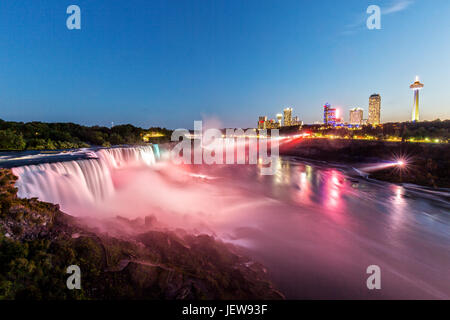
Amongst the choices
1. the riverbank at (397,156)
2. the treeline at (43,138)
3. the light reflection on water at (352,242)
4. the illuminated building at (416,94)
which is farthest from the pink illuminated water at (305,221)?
the illuminated building at (416,94)

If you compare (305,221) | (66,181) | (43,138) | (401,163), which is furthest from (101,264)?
(401,163)

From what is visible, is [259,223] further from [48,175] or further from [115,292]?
[48,175]

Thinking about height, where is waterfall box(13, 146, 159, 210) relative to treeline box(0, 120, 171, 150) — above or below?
below

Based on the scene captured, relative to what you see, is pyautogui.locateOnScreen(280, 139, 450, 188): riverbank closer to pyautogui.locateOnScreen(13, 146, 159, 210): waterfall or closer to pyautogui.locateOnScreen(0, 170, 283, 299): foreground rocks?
pyautogui.locateOnScreen(0, 170, 283, 299): foreground rocks

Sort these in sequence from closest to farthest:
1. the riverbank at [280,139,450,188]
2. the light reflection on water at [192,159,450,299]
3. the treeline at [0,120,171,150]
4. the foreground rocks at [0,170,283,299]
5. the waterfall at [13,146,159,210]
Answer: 1. the foreground rocks at [0,170,283,299]
2. the light reflection on water at [192,159,450,299]
3. the waterfall at [13,146,159,210]
4. the treeline at [0,120,171,150]
5. the riverbank at [280,139,450,188]

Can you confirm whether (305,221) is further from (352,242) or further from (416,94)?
(416,94)

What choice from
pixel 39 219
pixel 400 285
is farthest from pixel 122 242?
pixel 400 285

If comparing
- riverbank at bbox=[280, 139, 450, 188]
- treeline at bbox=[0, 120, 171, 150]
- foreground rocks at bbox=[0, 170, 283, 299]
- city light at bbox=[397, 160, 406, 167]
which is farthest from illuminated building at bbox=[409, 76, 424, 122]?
foreground rocks at bbox=[0, 170, 283, 299]
